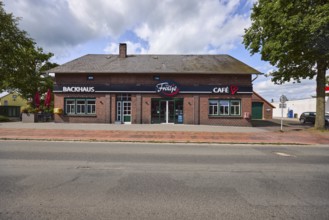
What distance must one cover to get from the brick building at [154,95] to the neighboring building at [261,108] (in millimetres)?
17386

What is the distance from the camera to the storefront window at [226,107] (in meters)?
21.0

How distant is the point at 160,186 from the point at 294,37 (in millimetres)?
14186

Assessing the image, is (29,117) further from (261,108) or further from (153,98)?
(261,108)

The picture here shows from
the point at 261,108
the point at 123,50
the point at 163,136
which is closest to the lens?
the point at 163,136

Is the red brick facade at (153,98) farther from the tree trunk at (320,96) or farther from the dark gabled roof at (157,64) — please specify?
the tree trunk at (320,96)

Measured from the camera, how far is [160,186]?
4.64 m

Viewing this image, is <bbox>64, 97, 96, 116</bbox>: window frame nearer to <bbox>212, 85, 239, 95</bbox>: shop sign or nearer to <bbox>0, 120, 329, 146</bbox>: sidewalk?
<bbox>0, 120, 329, 146</bbox>: sidewalk

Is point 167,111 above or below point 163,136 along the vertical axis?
above

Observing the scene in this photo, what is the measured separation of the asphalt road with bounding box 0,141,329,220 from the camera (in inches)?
136

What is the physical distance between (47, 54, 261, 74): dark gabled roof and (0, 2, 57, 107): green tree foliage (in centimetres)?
778

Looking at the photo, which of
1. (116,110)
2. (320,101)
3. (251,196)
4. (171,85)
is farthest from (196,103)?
(251,196)

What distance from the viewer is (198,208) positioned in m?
3.60

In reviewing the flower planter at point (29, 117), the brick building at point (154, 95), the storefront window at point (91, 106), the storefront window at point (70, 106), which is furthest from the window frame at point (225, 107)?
the flower planter at point (29, 117)

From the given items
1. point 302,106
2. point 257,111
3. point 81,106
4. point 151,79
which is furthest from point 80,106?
point 302,106
